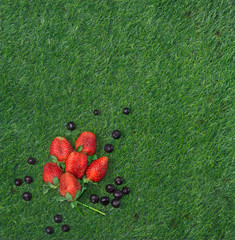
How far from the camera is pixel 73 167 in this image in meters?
2.42

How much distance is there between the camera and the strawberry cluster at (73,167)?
240 cm

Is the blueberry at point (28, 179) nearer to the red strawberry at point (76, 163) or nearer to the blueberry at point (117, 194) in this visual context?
the red strawberry at point (76, 163)

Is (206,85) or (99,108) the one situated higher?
(206,85)

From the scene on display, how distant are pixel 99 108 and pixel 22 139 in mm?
713

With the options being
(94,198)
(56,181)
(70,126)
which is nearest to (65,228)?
(94,198)

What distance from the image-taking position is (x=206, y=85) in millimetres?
2652

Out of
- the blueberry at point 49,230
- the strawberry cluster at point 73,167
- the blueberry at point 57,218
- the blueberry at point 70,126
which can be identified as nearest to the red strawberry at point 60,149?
the strawberry cluster at point 73,167

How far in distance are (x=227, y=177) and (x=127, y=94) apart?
1.10 metres

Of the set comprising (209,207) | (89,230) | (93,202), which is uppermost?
(209,207)

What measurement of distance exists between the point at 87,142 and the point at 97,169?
231 millimetres

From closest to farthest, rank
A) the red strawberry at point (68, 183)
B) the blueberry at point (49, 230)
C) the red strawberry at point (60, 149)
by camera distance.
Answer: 1. the red strawberry at point (68, 183)
2. the red strawberry at point (60, 149)
3. the blueberry at point (49, 230)

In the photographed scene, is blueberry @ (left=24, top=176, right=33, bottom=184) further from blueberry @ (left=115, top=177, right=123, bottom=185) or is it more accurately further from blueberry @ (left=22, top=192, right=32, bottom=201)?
blueberry @ (left=115, top=177, right=123, bottom=185)

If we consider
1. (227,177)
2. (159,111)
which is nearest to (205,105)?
(159,111)

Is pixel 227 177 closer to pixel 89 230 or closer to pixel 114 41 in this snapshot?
pixel 89 230
